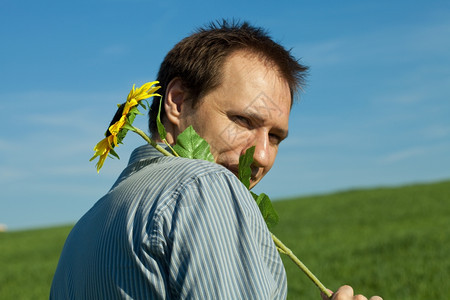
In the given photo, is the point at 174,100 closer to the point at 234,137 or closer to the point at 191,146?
the point at 234,137

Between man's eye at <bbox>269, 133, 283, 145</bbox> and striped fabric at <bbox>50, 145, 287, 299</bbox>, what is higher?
man's eye at <bbox>269, 133, 283, 145</bbox>

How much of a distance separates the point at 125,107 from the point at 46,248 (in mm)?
25404

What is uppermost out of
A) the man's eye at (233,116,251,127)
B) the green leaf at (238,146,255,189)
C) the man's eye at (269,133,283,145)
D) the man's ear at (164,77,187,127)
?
the man's ear at (164,77,187,127)

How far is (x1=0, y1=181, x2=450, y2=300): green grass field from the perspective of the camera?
9.82 metres

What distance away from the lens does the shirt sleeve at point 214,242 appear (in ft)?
4.11

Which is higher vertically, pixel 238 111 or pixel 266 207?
pixel 238 111

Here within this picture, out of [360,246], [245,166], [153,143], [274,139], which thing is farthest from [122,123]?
[360,246]

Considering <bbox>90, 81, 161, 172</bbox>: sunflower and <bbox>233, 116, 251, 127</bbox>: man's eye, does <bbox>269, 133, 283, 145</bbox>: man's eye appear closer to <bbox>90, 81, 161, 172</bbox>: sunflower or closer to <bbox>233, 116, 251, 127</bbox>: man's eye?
<bbox>233, 116, 251, 127</bbox>: man's eye

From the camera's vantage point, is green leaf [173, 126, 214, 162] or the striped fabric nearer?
the striped fabric

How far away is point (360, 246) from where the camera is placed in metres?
13.6

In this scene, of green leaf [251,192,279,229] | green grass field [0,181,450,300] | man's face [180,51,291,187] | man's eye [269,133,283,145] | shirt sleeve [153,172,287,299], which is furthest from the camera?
green grass field [0,181,450,300]

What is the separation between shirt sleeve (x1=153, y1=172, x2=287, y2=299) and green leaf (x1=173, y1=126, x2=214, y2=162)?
1.13 ft

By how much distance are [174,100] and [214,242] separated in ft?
3.06

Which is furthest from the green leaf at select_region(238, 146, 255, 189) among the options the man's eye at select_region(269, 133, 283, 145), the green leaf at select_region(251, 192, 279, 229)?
the man's eye at select_region(269, 133, 283, 145)
